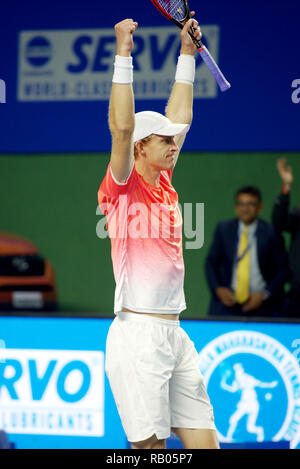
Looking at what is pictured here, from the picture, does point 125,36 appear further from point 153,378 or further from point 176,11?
point 153,378

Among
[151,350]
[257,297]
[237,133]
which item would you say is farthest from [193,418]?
[237,133]

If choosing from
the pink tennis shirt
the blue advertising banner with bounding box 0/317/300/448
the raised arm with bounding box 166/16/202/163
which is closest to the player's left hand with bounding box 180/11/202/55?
the raised arm with bounding box 166/16/202/163

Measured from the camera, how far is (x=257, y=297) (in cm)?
617

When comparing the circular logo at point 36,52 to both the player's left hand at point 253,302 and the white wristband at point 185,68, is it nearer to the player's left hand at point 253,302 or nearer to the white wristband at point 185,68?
the player's left hand at point 253,302

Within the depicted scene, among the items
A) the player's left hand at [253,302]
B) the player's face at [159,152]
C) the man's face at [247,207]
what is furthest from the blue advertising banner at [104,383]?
the player's face at [159,152]

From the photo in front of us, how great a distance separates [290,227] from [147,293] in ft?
8.99

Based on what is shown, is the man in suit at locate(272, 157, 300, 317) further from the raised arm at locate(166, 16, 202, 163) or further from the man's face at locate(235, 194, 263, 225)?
the raised arm at locate(166, 16, 202, 163)

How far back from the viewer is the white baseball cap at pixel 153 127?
3750mm

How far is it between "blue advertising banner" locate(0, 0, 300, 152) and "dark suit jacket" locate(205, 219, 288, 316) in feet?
2.74

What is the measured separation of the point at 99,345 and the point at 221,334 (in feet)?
2.45

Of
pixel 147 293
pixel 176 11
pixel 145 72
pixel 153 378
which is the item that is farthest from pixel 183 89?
pixel 145 72

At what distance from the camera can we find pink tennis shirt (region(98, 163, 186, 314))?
3680 mm

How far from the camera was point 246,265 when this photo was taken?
6.31 meters

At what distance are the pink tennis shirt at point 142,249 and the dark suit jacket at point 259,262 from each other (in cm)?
247
